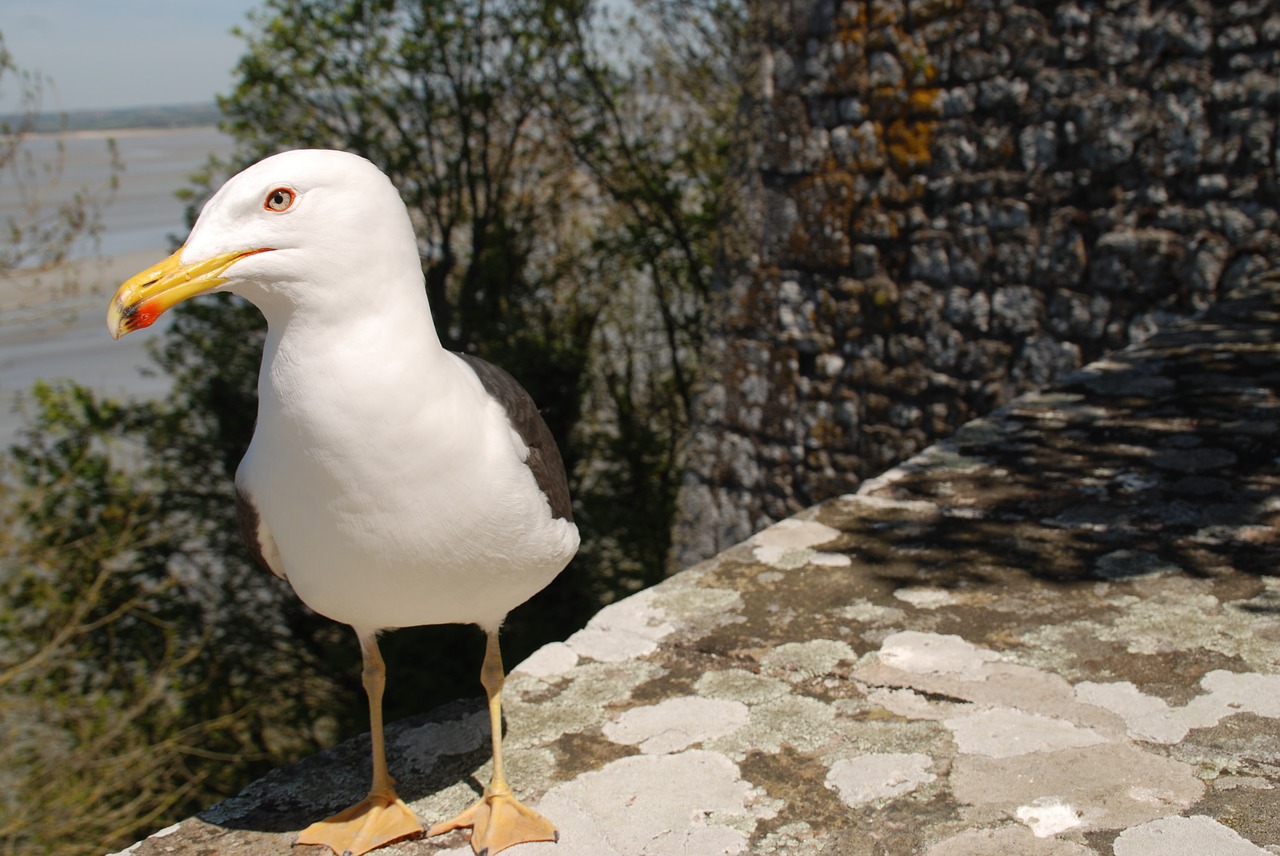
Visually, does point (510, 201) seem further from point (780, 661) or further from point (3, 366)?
point (780, 661)

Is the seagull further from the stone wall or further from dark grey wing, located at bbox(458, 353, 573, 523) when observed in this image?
the stone wall

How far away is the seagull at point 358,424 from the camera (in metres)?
1.91

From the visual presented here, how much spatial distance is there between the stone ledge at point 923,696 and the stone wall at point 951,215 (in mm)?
1883

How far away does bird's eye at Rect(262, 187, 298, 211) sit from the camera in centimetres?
192

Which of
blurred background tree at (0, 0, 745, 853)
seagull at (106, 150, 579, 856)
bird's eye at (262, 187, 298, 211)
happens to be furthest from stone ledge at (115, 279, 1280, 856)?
blurred background tree at (0, 0, 745, 853)

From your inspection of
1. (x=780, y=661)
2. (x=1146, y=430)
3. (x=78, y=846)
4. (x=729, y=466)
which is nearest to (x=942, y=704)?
(x=780, y=661)

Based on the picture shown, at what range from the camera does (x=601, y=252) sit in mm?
11078

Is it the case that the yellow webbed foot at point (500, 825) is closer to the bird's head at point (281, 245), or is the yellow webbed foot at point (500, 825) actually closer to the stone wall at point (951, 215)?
the bird's head at point (281, 245)

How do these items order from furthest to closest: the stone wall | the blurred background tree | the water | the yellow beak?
the blurred background tree < the water < the stone wall < the yellow beak

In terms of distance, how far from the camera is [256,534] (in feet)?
7.34

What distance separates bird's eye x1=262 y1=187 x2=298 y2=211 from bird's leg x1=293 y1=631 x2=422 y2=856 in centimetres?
96

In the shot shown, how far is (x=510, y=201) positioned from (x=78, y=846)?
6678 mm

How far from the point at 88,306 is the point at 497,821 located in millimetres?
6416

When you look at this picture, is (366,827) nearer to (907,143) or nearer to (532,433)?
(532,433)
